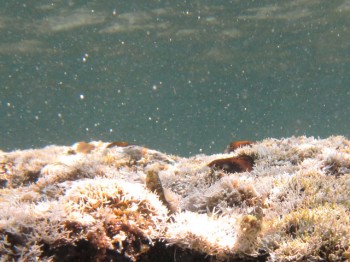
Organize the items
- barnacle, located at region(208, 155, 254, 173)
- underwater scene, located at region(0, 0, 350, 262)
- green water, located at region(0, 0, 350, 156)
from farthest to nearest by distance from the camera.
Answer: green water, located at region(0, 0, 350, 156)
barnacle, located at region(208, 155, 254, 173)
underwater scene, located at region(0, 0, 350, 262)

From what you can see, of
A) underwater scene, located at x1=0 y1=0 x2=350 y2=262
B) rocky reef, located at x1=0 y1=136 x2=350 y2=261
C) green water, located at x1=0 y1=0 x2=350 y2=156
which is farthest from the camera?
green water, located at x1=0 y1=0 x2=350 y2=156

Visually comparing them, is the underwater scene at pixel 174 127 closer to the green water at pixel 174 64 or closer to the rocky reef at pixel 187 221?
the rocky reef at pixel 187 221

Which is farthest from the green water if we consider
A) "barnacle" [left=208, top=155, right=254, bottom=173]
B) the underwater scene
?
"barnacle" [left=208, top=155, right=254, bottom=173]

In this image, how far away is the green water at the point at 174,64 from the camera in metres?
24.1

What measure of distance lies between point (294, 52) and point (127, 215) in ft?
115

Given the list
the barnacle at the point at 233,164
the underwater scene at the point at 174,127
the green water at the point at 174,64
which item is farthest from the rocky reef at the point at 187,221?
the green water at the point at 174,64

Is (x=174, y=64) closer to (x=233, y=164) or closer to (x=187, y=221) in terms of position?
(x=233, y=164)

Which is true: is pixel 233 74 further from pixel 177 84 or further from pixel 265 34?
pixel 265 34

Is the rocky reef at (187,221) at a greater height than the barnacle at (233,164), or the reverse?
the rocky reef at (187,221)

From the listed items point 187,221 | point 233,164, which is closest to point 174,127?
point 233,164

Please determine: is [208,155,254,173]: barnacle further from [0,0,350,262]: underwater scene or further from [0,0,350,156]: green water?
[0,0,350,156]: green water

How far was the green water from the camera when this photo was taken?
24.1 metres

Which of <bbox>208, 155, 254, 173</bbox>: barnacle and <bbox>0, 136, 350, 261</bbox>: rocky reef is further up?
<bbox>0, 136, 350, 261</bbox>: rocky reef

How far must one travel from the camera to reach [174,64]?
38.3 m
